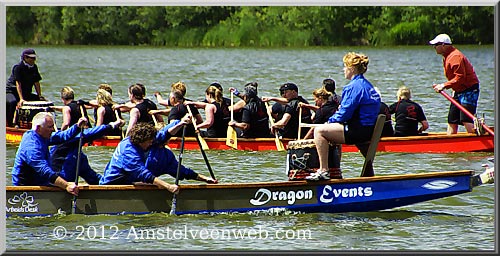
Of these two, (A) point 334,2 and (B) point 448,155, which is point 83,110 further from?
(A) point 334,2

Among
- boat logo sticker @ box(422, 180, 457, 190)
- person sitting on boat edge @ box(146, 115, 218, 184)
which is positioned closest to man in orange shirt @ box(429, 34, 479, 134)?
boat logo sticker @ box(422, 180, 457, 190)

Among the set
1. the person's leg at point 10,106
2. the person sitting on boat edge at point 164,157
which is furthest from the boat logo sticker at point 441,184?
the person's leg at point 10,106

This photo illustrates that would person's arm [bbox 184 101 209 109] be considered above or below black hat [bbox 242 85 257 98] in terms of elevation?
below

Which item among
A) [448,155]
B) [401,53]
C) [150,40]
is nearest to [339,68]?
[401,53]

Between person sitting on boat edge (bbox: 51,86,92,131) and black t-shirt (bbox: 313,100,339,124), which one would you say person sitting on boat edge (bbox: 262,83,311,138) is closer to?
black t-shirt (bbox: 313,100,339,124)

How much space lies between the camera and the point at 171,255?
11312 millimetres

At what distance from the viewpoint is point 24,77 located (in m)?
19.6

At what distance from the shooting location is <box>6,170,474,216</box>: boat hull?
1299 centimetres

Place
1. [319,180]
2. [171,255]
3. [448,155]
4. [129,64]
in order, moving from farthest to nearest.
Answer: [129,64] < [448,155] < [319,180] < [171,255]

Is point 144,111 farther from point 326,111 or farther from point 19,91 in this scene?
point 19,91

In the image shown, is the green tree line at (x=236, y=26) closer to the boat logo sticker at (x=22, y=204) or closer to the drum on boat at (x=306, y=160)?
the drum on boat at (x=306, y=160)

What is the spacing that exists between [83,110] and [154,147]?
578cm

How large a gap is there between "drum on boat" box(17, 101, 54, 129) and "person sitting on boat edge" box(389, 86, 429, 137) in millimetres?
5836

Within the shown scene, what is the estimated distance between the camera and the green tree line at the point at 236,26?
30400mm
